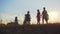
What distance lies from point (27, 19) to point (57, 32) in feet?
18.3

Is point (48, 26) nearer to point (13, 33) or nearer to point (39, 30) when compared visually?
point (39, 30)

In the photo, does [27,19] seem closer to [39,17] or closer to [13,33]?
[39,17]

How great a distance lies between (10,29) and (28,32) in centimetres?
250

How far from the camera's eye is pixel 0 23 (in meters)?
35.0

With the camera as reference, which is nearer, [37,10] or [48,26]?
[48,26]

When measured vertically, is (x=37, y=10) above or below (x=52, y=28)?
above

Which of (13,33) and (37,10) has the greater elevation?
(37,10)

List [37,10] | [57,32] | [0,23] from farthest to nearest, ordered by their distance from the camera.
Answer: [0,23], [37,10], [57,32]

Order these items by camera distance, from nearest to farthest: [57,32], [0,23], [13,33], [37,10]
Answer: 1. [57,32]
2. [13,33]
3. [37,10]
4. [0,23]

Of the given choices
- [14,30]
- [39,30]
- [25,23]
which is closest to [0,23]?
[25,23]

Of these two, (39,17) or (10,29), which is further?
(39,17)

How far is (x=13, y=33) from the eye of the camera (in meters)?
28.1

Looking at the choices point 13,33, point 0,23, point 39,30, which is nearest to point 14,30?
point 13,33

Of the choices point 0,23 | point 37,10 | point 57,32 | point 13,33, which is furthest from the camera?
point 0,23
